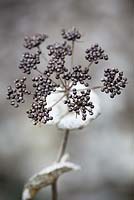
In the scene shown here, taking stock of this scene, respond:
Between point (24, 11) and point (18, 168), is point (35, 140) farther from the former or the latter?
point (24, 11)

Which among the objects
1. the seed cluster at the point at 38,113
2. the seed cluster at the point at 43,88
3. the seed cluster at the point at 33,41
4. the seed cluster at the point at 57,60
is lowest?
the seed cluster at the point at 38,113

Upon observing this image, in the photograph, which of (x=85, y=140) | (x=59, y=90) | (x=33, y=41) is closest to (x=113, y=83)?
(x=59, y=90)

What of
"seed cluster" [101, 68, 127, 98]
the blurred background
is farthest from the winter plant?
the blurred background

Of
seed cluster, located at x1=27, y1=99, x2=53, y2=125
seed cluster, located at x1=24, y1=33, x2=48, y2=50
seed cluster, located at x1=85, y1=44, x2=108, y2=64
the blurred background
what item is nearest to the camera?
seed cluster, located at x1=27, y1=99, x2=53, y2=125

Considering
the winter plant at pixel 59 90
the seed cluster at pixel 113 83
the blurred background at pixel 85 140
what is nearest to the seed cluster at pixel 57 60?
the winter plant at pixel 59 90

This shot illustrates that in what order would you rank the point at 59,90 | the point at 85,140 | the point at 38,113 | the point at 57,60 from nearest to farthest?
the point at 38,113 < the point at 57,60 < the point at 59,90 < the point at 85,140

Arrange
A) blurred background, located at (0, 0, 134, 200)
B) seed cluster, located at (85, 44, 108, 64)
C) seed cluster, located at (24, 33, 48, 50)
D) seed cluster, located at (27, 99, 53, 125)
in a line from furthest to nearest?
blurred background, located at (0, 0, 134, 200) → seed cluster, located at (24, 33, 48, 50) → seed cluster, located at (85, 44, 108, 64) → seed cluster, located at (27, 99, 53, 125)

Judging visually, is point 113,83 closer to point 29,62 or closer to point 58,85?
point 58,85

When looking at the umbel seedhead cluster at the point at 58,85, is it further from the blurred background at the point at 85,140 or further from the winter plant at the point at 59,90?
the blurred background at the point at 85,140

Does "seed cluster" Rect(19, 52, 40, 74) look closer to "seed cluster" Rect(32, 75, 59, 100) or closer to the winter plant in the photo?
the winter plant
